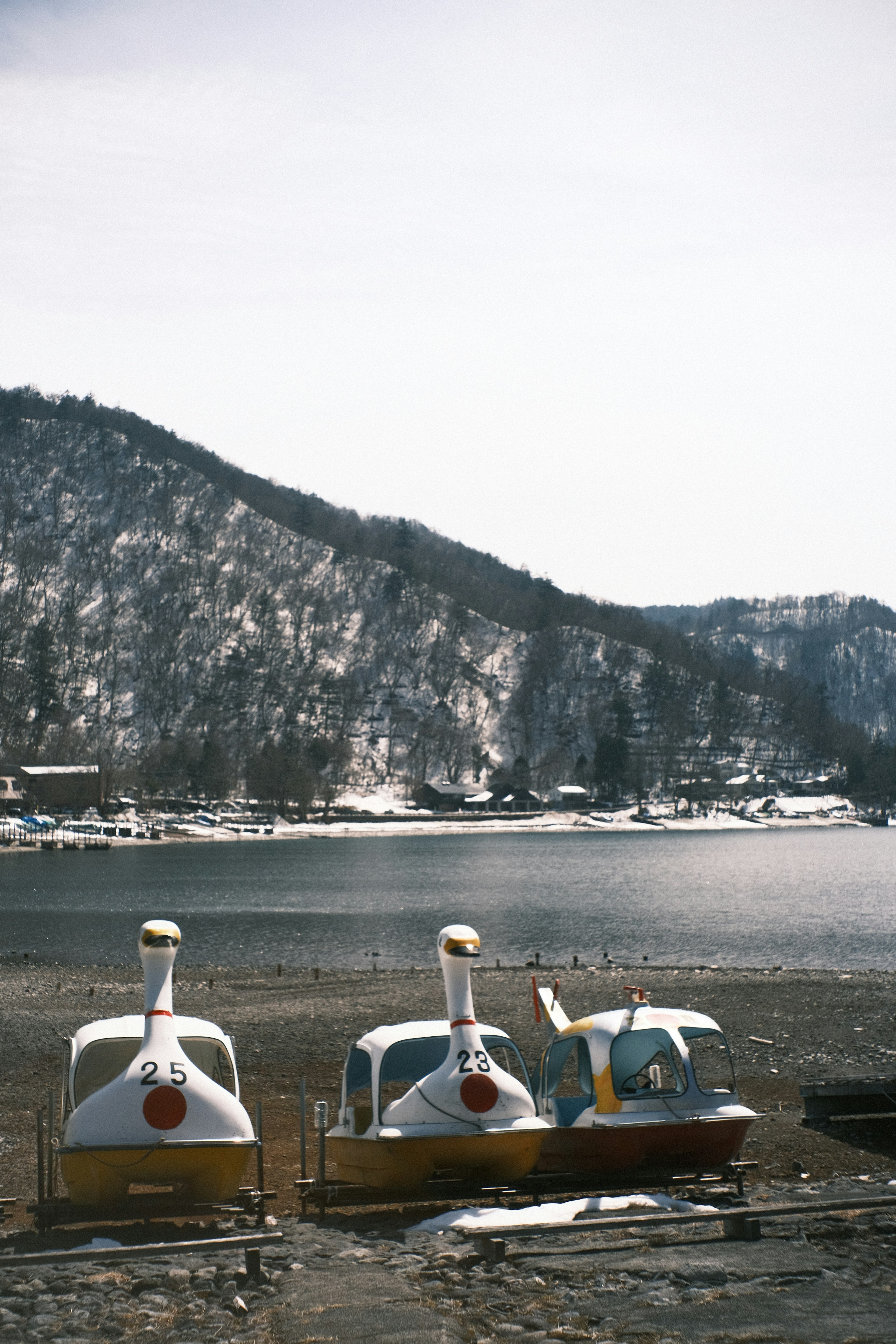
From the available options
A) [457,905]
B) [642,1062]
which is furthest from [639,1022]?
[457,905]

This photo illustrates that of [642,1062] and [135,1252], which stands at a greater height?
[642,1062]

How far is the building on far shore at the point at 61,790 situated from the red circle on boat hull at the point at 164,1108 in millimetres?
137817

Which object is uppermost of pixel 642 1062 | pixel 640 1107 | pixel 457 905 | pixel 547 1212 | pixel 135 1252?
pixel 642 1062

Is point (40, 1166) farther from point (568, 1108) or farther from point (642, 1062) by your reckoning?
point (642, 1062)

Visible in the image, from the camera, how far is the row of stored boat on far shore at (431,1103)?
9.36 meters

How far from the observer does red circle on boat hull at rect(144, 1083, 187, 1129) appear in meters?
9.30

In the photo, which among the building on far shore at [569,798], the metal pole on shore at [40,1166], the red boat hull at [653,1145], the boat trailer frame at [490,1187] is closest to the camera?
the metal pole on shore at [40,1166]

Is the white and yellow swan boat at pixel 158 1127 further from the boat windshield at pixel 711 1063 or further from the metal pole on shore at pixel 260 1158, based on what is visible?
the boat windshield at pixel 711 1063

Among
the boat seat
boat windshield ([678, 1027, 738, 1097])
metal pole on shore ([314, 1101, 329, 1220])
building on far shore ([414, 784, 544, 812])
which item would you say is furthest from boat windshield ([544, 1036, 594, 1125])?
building on far shore ([414, 784, 544, 812])

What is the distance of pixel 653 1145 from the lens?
1079 centimetres

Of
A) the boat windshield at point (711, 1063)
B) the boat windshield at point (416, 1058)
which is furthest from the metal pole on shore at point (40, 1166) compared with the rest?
the boat windshield at point (711, 1063)

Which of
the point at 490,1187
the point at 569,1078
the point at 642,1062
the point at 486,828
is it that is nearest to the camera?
the point at 490,1187

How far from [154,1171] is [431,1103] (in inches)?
89.7

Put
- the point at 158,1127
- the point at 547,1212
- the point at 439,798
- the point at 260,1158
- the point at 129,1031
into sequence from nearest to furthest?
the point at 158,1127 → the point at 547,1212 → the point at 260,1158 → the point at 129,1031 → the point at 439,798
